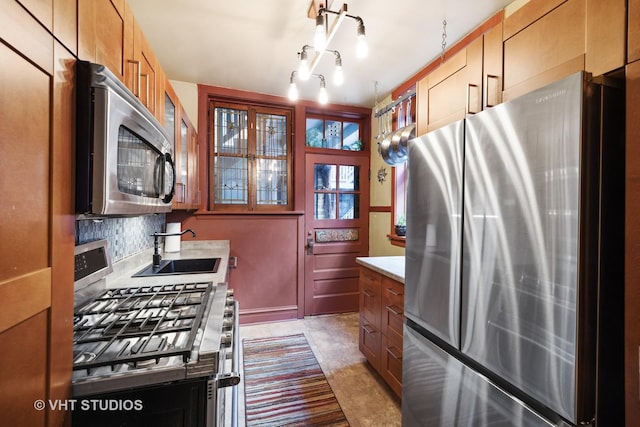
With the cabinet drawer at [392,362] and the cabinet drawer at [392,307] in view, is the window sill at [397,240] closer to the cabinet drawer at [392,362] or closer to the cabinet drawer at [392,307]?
the cabinet drawer at [392,307]

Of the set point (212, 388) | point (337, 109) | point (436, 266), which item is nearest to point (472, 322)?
point (436, 266)

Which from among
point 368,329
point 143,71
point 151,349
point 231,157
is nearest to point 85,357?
point 151,349

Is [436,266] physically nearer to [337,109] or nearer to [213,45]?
[213,45]

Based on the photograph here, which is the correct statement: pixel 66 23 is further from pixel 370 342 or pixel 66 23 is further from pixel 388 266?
pixel 370 342

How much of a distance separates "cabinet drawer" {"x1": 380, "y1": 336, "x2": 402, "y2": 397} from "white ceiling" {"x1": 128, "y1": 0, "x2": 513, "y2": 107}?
7.10 feet

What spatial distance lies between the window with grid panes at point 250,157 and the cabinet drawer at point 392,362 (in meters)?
1.93

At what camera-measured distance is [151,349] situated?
2.66ft

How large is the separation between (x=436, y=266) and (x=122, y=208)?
1.27m

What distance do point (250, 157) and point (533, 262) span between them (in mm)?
2880

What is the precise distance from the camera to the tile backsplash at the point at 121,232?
1.33 meters

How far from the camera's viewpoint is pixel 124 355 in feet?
2.54

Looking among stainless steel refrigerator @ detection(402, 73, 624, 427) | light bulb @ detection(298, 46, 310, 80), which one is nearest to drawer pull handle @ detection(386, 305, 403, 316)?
stainless steel refrigerator @ detection(402, 73, 624, 427)

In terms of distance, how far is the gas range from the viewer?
727mm

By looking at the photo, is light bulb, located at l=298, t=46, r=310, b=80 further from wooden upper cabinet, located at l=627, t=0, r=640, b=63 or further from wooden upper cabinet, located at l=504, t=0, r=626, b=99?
wooden upper cabinet, located at l=627, t=0, r=640, b=63
